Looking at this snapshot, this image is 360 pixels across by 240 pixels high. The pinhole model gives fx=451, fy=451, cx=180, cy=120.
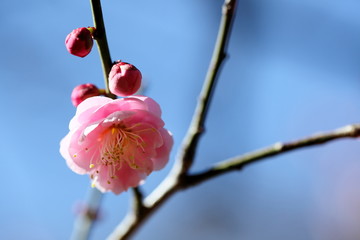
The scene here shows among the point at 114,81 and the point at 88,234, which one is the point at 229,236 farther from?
the point at 114,81

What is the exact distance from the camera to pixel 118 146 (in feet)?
4.37

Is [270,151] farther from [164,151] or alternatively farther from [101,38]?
[101,38]

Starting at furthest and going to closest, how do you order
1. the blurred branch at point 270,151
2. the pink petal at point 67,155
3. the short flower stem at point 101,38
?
1. the pink petal at point 67,155
2. the blurred branch at point 270,151
3. the short flower stem at point 101,38

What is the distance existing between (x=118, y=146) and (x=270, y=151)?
0.44 metres

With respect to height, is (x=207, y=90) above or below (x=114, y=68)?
below

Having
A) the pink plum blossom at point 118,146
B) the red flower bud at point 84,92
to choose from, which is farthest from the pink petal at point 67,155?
the red flower bud at point 84,92

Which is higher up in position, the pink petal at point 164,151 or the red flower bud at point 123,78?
the red flower bud at point 123,78

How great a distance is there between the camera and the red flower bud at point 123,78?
104 cm

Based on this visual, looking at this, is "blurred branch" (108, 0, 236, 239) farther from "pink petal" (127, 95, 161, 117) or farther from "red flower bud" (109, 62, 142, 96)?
"red flower bud" (109, 62, 142, 96)

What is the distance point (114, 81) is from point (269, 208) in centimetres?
363

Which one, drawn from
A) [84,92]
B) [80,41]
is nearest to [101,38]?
[80,41]

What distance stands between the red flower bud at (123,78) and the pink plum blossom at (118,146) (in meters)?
0.09

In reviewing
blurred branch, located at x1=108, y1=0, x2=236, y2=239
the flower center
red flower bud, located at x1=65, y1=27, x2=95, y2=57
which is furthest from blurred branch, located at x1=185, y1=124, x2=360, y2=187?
red flower bud, located at x1=65, y1=27, x2=95, y2=57

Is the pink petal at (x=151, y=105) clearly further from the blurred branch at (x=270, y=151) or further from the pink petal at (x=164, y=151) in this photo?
the blurred branch at (x=270, y=151)
